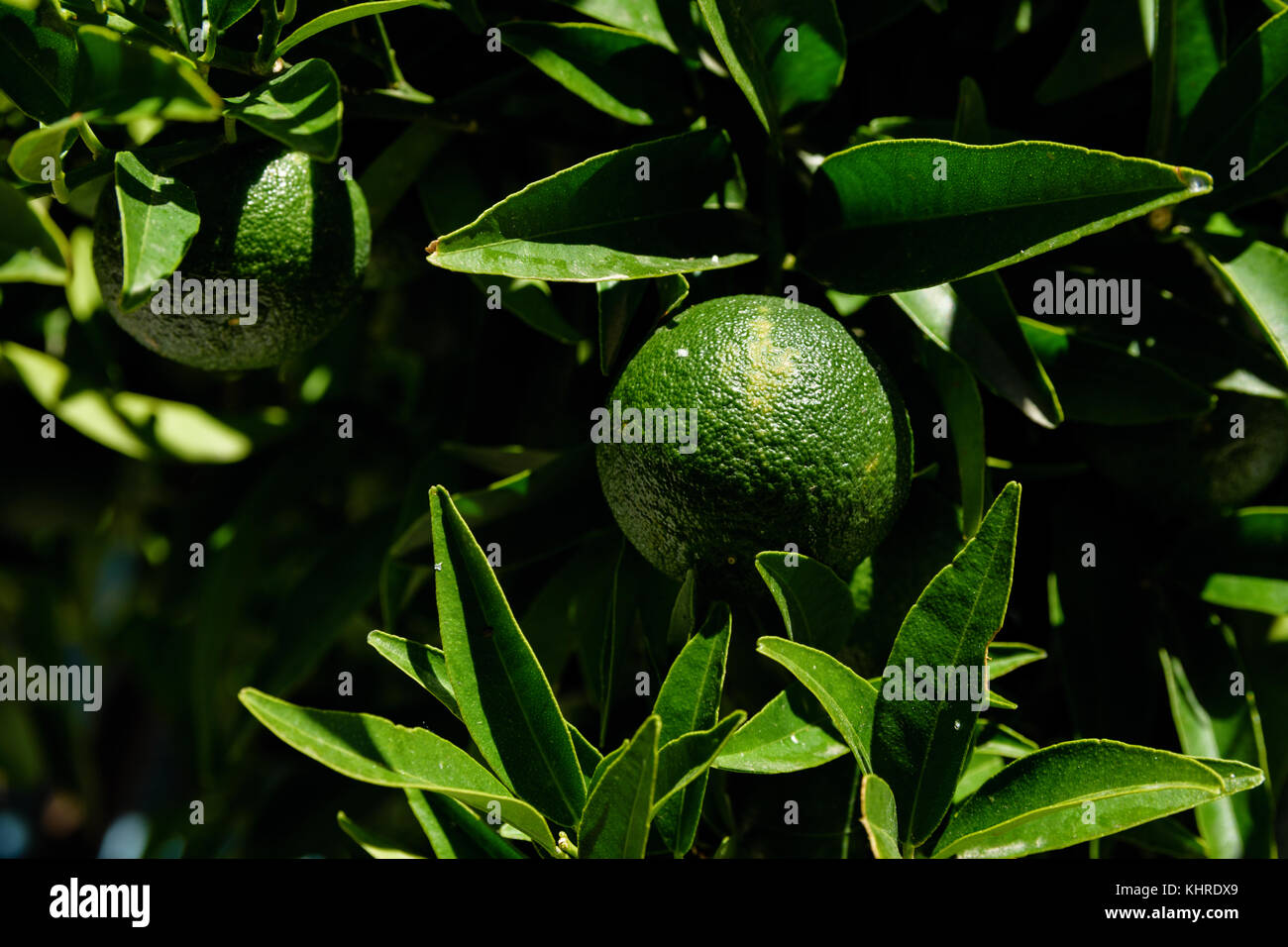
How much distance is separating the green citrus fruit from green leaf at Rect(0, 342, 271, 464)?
38.0 inches

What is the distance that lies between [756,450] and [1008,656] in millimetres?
315

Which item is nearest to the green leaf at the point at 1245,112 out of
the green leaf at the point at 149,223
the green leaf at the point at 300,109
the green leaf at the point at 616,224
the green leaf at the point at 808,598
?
the green leaf at the point at 616,224

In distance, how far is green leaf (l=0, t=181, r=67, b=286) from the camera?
32.8 inches

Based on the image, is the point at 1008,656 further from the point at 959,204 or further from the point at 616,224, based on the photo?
the point at 616,224

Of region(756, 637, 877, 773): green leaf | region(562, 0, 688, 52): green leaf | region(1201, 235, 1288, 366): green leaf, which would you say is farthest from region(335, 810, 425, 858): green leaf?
region(1201, 235, 1288, 366): green leaf

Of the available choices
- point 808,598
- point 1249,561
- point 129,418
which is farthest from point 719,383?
point 129,418

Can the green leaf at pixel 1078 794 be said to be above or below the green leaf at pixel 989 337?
below

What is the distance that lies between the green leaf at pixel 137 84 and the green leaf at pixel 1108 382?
65 centimetres

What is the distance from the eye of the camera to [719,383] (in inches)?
28.8

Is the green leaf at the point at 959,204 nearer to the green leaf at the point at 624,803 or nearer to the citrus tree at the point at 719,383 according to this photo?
the citrus tree at the point at 719,383

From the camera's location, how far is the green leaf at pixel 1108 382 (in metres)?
0.86

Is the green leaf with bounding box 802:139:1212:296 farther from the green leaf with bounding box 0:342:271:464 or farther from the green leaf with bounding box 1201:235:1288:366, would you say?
the green leaf with bounding box 0:342:271:464
